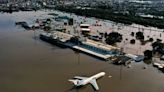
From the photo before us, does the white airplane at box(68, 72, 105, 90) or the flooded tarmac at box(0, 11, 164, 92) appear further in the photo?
the flooded tarmac at box(0, 11, 164, 92)

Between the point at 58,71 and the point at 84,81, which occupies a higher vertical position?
the point at 84,81

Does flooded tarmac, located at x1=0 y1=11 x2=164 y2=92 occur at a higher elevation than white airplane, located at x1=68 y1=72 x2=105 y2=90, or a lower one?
lower

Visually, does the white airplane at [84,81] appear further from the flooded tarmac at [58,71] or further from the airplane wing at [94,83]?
the flooded tarmac at [58,71]

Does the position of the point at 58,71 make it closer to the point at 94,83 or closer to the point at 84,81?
the point at 84,81

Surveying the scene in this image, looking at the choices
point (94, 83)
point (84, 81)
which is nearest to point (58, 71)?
point (84, 81)

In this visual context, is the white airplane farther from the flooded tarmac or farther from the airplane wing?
the flooded tarmac

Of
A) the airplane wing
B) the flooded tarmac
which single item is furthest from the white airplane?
the flooded tarmac

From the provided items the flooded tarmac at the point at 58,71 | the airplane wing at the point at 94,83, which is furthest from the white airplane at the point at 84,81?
the flooded tarmac at the point at 58,71

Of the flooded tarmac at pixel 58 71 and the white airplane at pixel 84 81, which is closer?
the white airplane at pixel 84 81

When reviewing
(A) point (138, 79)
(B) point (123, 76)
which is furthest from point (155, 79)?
(B) point (123, 76)
